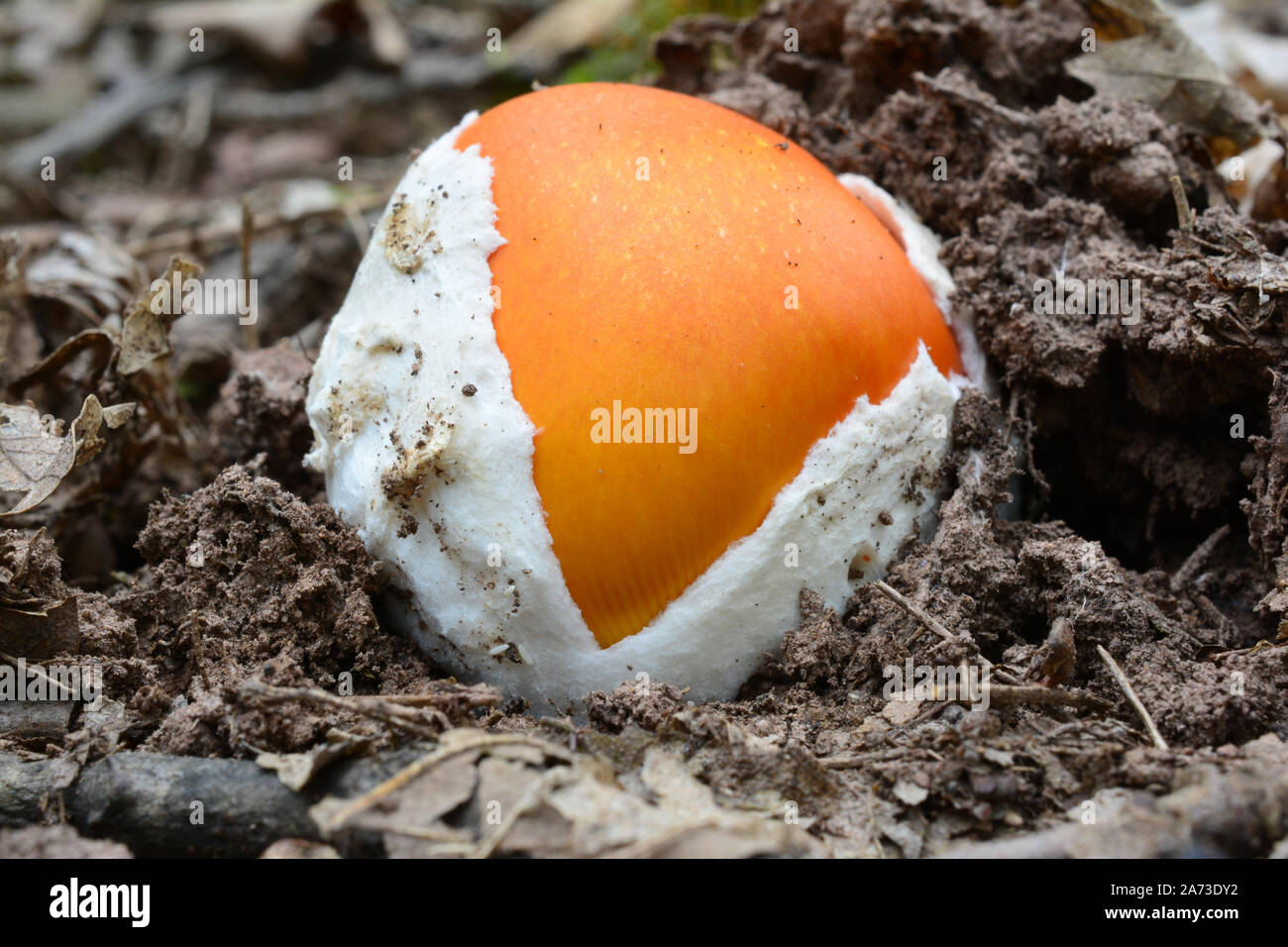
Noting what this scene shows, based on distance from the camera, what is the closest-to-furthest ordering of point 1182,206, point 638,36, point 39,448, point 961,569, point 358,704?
1. point 358,704
2. point 961,569
3. point 39,448
4. point 1182,206
5. point 638,36

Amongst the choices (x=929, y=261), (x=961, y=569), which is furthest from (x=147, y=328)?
(x=961, y=569)

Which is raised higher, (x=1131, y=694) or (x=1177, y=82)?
(x=1177, y=82)

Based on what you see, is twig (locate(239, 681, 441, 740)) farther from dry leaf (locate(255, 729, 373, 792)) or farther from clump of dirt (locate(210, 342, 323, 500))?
clump of dirt (locate(210, 342, 323, 500))

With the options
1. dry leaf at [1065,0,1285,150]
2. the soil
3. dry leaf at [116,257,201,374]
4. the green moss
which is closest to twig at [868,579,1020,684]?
the soil

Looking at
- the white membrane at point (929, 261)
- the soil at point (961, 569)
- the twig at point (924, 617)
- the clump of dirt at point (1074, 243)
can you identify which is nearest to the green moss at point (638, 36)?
the soil at point (961, 569)

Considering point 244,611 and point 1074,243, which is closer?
point 244,611

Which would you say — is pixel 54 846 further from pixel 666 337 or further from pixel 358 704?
pixel 666 337

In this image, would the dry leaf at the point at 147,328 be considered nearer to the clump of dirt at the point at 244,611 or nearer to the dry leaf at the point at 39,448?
the dry leaf at the point at 39,448
